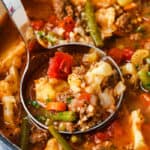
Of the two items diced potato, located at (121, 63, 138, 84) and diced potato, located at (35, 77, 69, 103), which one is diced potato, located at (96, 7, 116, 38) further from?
diced potato, located at (35, 77, 69, 103)

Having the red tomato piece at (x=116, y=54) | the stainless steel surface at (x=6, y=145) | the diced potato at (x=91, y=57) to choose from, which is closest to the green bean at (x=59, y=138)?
the stainless steel surface at (x=6, y=145)

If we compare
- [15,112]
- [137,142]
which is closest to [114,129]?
[137,142]

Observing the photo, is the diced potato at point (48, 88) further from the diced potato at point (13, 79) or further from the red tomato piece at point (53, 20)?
the red tomato piece at point (53, 20)

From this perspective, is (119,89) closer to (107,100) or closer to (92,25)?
(107,100)

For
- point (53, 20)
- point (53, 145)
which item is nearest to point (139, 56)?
point (53, 20)

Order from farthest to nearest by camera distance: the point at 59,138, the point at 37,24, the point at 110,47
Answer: the point at 37,24 → the point at 110,47 → the point at 59,138

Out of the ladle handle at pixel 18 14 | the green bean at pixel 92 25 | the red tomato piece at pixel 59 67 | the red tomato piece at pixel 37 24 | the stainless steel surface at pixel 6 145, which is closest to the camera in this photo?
the stainless steel surface at pixel 6 145

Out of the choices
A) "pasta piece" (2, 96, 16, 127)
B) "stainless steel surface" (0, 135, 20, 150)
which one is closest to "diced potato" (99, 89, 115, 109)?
"pasta piece" (2, 96, 16, 127)
